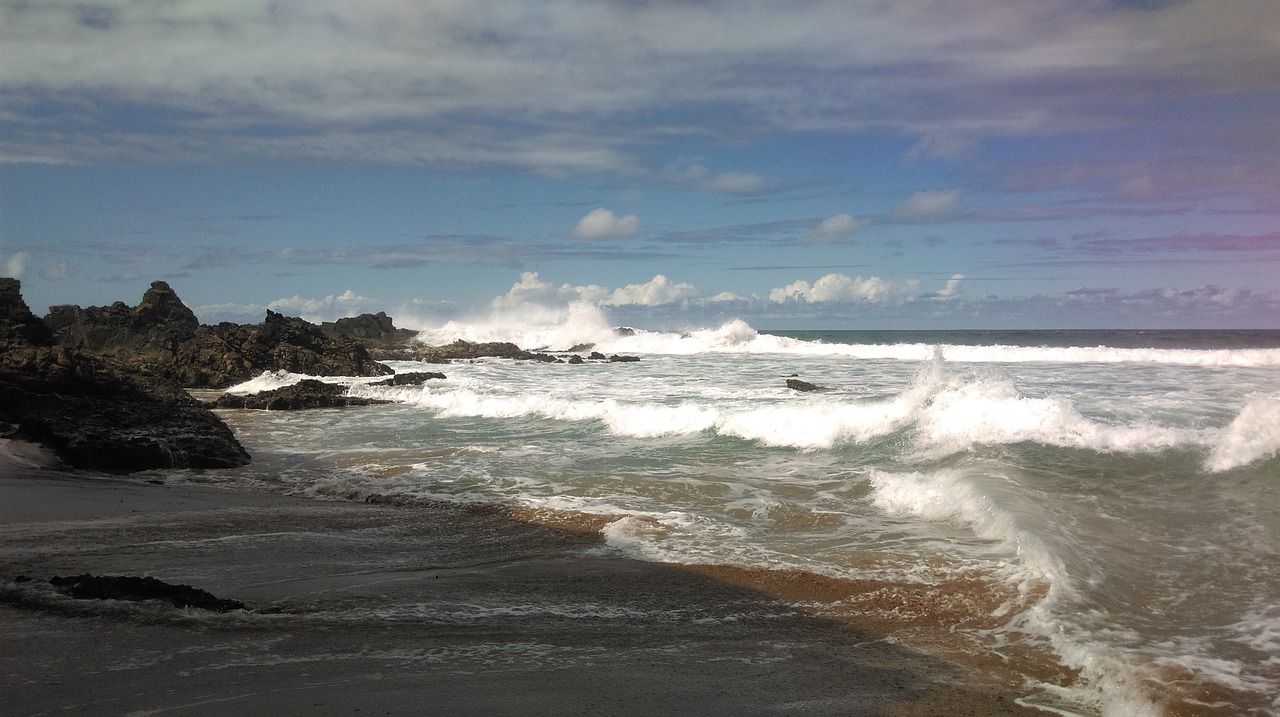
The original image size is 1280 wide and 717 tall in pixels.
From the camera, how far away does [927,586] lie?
6355 millimetres

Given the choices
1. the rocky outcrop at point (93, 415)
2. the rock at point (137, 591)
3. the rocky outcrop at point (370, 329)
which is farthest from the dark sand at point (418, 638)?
the rocky outcrop at point (370, 329)

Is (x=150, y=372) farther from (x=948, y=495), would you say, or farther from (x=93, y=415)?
(x=948, y=495)

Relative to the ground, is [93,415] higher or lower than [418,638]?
higher

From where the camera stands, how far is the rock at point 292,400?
2123 cm

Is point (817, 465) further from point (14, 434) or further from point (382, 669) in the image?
point (14, 434)

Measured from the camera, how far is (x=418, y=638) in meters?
4.81

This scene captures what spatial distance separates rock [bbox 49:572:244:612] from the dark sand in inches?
5.0

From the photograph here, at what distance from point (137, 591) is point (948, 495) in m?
8.12

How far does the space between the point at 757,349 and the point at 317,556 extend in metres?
53.4

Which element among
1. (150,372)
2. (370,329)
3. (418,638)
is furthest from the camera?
(370,329)

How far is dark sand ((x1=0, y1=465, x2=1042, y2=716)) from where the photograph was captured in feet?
12.9

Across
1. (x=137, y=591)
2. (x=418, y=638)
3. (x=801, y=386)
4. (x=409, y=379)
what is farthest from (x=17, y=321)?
(x=801, y=386)

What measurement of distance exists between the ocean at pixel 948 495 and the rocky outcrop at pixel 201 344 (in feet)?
32.2

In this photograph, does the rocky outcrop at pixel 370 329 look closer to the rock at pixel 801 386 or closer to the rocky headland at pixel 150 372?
the rocky headland at pixel 150 372
